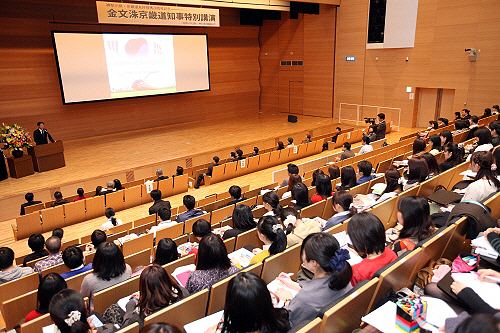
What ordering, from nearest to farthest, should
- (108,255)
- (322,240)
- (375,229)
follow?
(322,240) → (375,229) → (108,255)

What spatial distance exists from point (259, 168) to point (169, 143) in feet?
13.5

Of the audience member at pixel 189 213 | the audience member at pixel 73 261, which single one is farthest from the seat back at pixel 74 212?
the audience member at pixel 73 261

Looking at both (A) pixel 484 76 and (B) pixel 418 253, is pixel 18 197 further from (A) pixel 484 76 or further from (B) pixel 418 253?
(A) pixel 484 76

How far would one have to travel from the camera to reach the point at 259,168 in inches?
389

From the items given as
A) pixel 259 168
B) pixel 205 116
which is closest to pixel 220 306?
pixel 259 168

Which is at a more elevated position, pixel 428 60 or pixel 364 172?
pixel 428 60

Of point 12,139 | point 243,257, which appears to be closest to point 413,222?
point 243,257

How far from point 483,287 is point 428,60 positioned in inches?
497

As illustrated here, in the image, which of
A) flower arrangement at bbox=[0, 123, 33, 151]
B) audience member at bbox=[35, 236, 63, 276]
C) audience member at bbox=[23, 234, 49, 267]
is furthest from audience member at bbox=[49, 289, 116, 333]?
flower arrangement at bbox=[0, 123, 33, 151]

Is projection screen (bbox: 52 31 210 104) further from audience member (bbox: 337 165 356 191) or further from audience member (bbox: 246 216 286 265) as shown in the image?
audience member (bbox: 246 216 286 265)

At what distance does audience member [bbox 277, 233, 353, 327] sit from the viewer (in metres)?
2.20

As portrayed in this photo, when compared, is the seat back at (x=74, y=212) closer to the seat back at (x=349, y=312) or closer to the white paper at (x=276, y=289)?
the white paper at (x=276, y=289)

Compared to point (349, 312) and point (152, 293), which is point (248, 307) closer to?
point (349, 312)

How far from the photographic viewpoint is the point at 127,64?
13.1m
